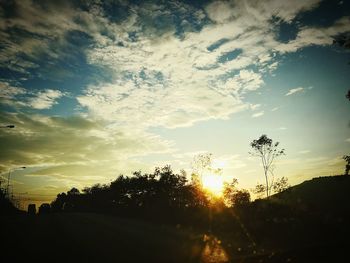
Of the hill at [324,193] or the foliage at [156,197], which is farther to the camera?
the hill at [324,193]

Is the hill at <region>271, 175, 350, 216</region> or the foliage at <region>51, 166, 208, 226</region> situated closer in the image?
the foliage at <region>51, 166, 208, 226</region>

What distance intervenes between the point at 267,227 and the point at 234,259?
1309cm

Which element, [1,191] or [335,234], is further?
[1,191]

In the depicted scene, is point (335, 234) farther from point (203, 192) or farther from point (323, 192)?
point (323, 192)

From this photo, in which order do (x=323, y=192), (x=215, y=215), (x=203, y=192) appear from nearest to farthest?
(x=215, y=215)
(x=203, y=192)
(x=323, y=192)

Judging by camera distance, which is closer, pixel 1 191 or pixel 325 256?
pixel 325 256

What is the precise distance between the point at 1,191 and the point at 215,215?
109 metres

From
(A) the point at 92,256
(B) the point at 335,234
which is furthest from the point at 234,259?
(B) the point at 335,234

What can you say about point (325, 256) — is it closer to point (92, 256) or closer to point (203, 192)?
point (92, 256)

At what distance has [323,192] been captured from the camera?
103m

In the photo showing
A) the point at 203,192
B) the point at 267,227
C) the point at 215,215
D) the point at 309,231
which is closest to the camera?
the point at 309,231

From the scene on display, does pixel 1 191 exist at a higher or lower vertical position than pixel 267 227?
higher

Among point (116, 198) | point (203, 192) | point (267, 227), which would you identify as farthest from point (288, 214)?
point (116, 198)

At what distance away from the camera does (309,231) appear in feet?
71.2
